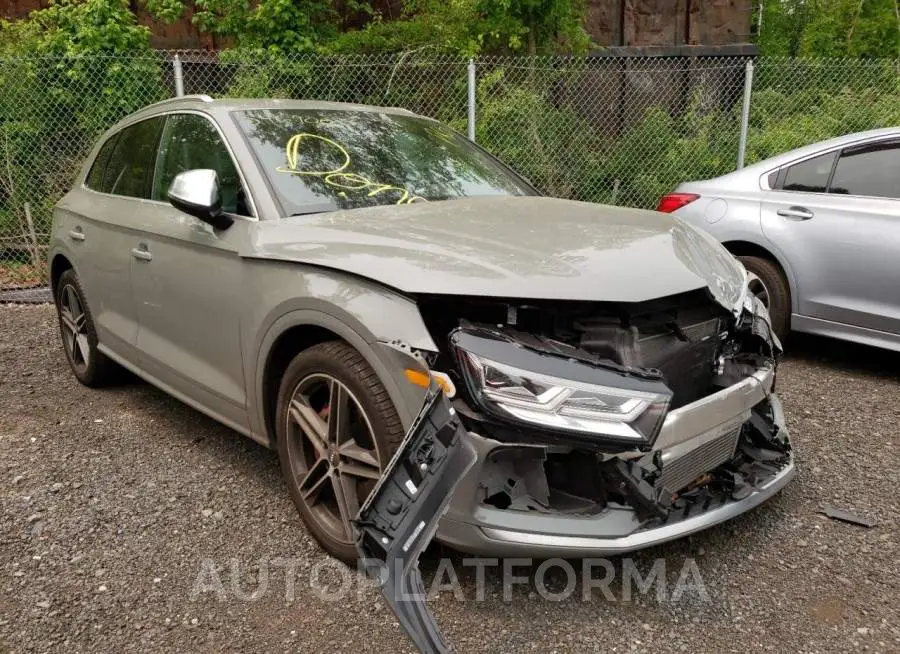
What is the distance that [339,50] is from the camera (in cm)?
1018

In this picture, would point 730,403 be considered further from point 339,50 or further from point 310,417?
point 339,50

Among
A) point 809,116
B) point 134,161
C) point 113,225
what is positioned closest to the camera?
point 113,225

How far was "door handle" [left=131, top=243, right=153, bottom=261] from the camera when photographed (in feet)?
12.0

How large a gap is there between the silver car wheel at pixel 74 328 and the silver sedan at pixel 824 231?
418 centimetres

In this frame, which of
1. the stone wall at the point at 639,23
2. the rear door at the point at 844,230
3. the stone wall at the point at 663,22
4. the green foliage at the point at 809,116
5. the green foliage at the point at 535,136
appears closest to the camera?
the rear door at the point at 844,230

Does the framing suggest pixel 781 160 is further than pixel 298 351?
Yes

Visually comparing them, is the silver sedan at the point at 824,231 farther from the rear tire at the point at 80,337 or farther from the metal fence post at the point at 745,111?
the rear tire at the point at 80,337

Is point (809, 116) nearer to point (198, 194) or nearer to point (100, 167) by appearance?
point (100, 167)

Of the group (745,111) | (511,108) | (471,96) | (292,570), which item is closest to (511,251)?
(292,570)

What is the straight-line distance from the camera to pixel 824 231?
4.76 meters

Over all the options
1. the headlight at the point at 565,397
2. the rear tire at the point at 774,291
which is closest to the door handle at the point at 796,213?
the rear tire at the point at 774,291

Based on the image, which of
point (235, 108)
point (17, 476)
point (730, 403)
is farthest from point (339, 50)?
point (730, 403)

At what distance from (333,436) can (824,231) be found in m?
3.60

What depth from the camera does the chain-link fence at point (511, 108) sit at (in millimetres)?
7969
